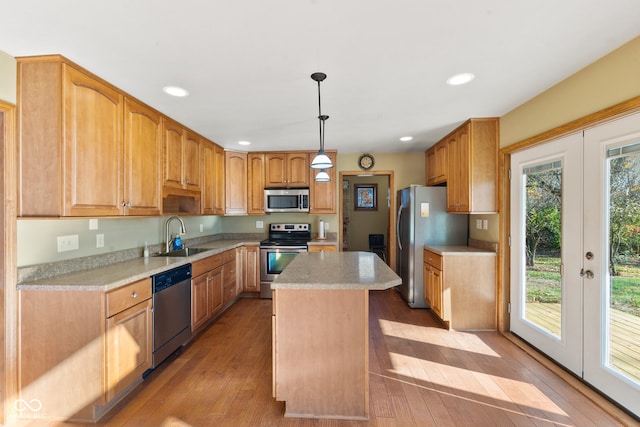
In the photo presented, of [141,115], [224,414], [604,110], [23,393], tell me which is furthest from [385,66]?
[23,393]

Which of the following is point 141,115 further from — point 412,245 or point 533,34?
point 412,245

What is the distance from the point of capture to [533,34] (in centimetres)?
160

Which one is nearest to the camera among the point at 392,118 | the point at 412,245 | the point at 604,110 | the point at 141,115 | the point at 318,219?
the point at 604,110

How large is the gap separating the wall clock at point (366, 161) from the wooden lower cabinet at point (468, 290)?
205 centimetres

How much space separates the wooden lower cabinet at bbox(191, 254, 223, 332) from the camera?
296 centimetres

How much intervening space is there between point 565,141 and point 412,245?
200 centimetres

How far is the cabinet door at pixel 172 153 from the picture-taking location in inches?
116

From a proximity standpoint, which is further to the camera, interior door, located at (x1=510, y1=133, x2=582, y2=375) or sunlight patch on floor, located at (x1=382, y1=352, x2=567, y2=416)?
interior door, located at (x1=510, y1=133, x2=582, y2=375)

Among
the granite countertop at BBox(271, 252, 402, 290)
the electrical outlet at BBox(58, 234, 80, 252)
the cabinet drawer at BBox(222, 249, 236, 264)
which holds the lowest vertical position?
the cabinet drawer at BBox(222, 249, 236, 264)

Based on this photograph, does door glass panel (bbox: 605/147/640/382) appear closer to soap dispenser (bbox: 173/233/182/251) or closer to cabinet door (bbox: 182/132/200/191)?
cabinet door (bbox: 182/132/200/191)

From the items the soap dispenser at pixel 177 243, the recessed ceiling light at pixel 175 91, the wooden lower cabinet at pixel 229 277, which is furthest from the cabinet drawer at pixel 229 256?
the recessed ceiling light at pixel 175 91

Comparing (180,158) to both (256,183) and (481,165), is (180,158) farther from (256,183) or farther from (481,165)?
(481,165)

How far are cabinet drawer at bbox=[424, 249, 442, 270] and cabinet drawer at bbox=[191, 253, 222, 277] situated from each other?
2579mm

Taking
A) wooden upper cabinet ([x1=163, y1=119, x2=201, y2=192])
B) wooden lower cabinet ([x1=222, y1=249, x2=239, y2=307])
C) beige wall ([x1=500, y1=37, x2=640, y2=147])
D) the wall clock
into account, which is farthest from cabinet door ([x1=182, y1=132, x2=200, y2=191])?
beige wall ([x1=500, y1=37, x2=640, y2=147])
